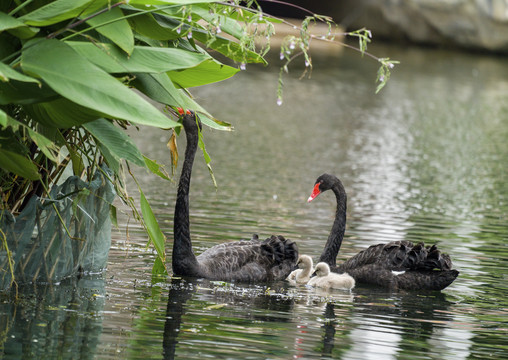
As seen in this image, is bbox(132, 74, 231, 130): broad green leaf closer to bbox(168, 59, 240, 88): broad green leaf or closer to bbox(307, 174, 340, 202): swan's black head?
bbox(168, 59, 240, 88): broad green leaf

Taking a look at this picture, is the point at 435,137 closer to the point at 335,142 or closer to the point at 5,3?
the point at 335,142

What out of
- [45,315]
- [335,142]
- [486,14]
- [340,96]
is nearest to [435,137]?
[335,142]

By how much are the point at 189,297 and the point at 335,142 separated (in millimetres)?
9651

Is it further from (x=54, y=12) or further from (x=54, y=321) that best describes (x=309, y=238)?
(x=54, y=12)

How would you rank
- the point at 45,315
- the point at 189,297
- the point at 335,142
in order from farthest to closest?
the point at 335,142 → the point at 189,297 → the point at 45,315

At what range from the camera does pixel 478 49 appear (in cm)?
3173

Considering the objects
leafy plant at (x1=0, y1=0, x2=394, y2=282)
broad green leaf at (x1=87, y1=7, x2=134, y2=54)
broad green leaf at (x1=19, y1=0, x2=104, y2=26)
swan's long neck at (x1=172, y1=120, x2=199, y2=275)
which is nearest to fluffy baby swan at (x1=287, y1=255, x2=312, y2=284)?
swan's long neck at (x1=172, y1=120, x2=199, y2=275)

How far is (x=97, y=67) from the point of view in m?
3.89

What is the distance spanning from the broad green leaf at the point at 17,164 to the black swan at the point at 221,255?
5.66ft

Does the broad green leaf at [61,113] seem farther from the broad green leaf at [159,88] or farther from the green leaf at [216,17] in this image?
the green leaf at [216,17]

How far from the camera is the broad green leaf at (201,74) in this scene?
4898mm

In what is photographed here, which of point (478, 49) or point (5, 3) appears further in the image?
point (478, 49)

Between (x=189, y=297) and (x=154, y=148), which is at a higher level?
(x=154, y=148)

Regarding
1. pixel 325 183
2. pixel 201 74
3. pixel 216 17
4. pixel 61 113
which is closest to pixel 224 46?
pixel 201 74
